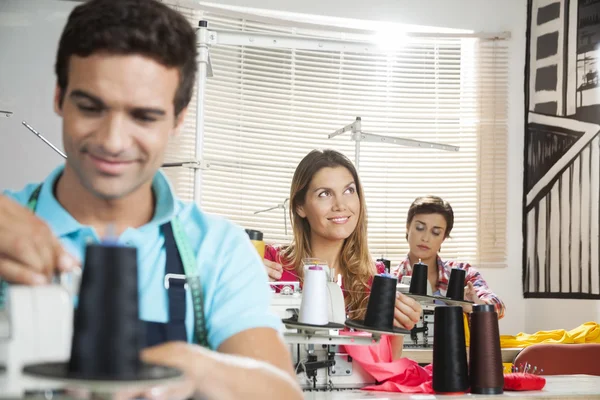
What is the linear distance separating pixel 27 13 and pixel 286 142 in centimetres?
231

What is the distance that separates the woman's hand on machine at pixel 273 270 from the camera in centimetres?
340

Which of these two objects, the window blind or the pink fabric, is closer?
the pink fabric

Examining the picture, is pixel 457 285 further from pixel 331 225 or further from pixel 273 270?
pixel 273 270

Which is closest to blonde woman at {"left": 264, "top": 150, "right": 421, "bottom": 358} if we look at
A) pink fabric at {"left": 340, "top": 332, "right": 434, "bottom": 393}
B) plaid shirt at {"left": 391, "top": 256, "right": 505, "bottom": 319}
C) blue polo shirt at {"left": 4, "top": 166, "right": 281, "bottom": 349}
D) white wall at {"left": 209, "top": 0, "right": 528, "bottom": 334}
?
pink fabric at {"left": 340, "top": 332, "right": 434, "bottom": 393}

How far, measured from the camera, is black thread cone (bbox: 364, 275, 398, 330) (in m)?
2.75

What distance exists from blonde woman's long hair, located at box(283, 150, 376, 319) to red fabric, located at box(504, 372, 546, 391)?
30.0 inches

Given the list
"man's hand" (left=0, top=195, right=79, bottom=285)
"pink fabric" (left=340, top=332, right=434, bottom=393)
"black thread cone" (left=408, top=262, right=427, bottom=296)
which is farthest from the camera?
"black thread cone" (left=408, top=262, right=427, bottom=296)

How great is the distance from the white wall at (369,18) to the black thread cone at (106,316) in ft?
15.6

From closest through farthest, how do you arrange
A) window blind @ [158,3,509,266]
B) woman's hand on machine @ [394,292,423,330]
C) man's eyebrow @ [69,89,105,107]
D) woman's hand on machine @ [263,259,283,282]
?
man's eyebrow @ [69,89,105,107] < woman's hand on machine @ [394,292,423,330] < woman's hand on machine @ [263,259,283,282] < window blind @ [158,3,509,266]

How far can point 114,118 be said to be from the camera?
1.14m

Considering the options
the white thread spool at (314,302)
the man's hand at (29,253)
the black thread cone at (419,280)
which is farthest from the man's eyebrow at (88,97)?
the black thread cone at (419,280)

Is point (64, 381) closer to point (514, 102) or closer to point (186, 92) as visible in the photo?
point (186, 92)

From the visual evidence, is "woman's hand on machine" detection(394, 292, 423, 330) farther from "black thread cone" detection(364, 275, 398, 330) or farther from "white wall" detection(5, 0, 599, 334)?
"white wall" detection(5, 0, 599, 334)

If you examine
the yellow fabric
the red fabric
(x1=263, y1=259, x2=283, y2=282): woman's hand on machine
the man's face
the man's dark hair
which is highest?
the man's dark hair
